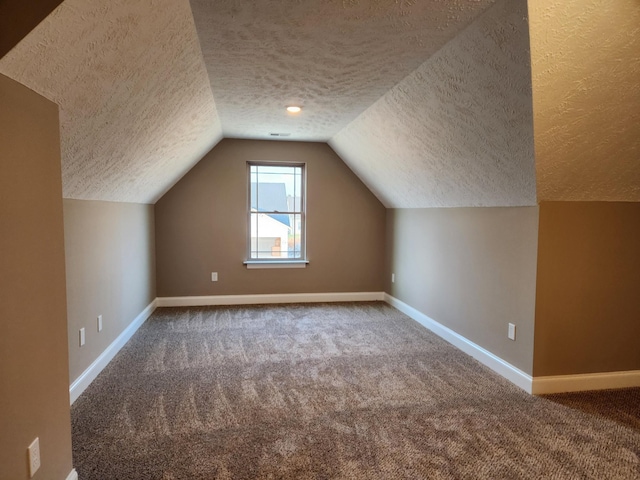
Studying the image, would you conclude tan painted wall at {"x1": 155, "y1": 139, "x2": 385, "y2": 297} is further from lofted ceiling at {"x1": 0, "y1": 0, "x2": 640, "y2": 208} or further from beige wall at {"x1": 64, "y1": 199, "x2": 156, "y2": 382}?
lofted ceiling at {"x1": 0, "y1": 0, "x2": 640, "y2": 208}

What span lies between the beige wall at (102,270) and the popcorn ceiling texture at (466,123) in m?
2.35

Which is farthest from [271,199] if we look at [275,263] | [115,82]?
[115,82]

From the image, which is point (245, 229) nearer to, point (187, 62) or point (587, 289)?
point (187, 62)

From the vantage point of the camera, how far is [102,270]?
3176mm

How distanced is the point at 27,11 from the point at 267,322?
11.9 feet

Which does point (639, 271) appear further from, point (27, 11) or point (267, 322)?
point (27, 11)

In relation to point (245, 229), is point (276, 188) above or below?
above

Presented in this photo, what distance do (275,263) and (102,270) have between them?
7.89 feet

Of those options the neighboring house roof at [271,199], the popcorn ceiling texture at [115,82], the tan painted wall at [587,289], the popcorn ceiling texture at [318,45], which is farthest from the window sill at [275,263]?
the tan painted wall at [587,289]

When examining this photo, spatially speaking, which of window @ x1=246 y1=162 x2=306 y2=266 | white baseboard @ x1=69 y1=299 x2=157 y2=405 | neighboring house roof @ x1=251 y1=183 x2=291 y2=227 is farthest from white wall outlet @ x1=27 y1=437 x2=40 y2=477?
neighboring house roof @ x1=251 y1=183 x2=291 y2=227

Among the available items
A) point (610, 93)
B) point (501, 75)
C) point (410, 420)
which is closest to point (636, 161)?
point (610, 93)

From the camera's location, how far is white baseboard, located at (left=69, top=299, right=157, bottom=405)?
2.58m

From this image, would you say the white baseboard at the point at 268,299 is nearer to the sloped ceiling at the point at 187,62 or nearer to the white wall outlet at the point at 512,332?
the sloped ceiling at the point at 187,62

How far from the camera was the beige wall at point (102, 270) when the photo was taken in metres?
2.61
